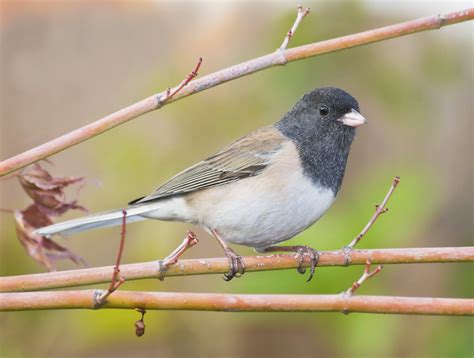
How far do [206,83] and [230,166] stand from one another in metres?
1.05

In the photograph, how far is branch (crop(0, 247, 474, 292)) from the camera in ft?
5.04

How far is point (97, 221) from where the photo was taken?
2320 millimetres

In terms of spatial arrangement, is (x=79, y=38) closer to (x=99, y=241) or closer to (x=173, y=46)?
(x=173, y=46)

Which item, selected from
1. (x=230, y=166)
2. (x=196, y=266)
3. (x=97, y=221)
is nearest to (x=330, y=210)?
(x=230, y=166)

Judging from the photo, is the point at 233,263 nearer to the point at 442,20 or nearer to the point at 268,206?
the point at 268,206

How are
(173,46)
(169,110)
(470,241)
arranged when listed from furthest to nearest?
(173,46) → (470,241) → (169,110)

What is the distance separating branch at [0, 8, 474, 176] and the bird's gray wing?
95 cm

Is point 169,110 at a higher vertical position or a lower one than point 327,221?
higher

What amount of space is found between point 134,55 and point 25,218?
373cm

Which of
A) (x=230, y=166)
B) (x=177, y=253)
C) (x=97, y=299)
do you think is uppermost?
(x=230, y=166)

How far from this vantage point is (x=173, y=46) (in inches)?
197

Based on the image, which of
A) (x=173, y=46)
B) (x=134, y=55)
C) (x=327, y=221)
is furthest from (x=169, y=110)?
(x=134, y=55)

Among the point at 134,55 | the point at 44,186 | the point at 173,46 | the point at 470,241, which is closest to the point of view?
the point at 44,186

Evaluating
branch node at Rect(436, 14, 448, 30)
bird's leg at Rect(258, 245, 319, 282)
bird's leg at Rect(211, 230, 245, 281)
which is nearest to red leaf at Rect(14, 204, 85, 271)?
bird's leg at Rect(211, 230, 245, 281)
